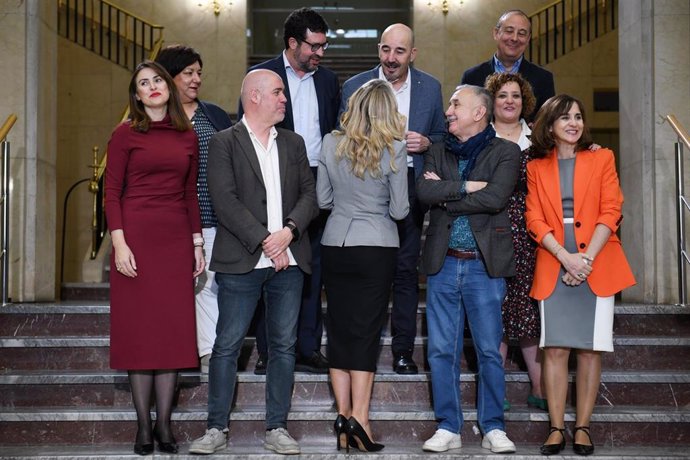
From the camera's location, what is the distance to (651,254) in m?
6.50

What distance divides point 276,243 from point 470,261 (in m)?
0.97

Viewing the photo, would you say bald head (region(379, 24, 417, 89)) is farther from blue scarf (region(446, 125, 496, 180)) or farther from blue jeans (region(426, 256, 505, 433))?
blue jeans (region(426, 256, 505, 433))

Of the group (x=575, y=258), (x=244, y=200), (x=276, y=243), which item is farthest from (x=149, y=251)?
(x=575, y=258)

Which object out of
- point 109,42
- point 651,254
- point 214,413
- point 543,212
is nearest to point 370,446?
point 214,413

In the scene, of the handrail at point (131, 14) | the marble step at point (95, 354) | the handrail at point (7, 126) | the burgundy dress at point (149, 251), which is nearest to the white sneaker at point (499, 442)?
the marble step at point (95, 354)

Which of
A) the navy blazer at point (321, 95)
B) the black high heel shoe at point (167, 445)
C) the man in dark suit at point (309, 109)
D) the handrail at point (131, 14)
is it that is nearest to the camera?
the black high heel shoe at point (167, 445)

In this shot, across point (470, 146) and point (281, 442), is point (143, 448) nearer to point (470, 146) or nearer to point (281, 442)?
point (281, 442)

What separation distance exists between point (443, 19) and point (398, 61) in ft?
32.5

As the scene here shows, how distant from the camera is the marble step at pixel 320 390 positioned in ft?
16.9

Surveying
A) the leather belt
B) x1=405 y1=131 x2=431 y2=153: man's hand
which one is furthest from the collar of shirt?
the leather belt

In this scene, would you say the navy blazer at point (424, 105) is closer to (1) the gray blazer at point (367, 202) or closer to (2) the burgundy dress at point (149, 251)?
(1) the gray blazer at point (367, 202)

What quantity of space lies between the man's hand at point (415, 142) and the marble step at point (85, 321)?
1.29 m

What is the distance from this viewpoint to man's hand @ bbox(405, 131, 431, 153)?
5020 mm

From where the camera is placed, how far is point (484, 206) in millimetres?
4535
